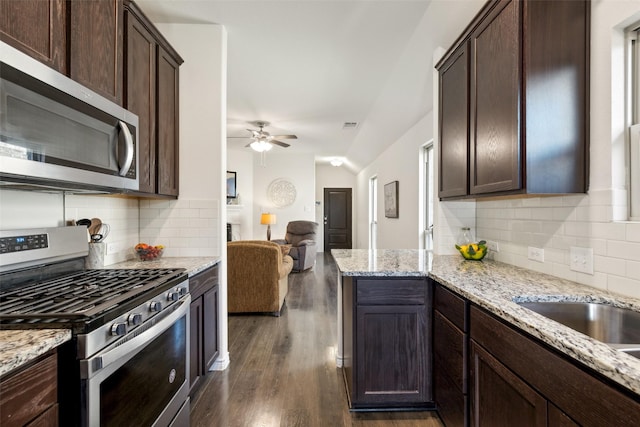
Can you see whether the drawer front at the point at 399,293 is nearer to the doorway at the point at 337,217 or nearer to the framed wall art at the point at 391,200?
the framed wall art at the point at 391,200

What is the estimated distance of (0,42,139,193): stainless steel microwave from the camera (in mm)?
993

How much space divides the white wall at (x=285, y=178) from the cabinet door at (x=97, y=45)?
5940 millimetres

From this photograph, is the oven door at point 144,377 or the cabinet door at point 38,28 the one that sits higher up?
the cabinet door at point 38,28

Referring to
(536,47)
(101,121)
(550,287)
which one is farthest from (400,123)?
(101,121)

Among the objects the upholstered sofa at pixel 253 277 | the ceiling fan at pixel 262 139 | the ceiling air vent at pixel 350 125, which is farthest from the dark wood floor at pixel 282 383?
the ceiling air vent at pixel 350 125

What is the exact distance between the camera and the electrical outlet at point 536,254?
68.2 inches

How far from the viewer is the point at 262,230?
760 cm

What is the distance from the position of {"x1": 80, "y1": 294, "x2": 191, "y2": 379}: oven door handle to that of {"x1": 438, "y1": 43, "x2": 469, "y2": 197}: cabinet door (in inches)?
69.8

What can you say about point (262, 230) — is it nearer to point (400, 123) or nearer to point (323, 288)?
point (323, 288)

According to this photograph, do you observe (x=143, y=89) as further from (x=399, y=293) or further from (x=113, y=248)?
(x=399, y=293)

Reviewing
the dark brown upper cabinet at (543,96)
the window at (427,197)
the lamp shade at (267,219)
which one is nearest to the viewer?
the dark brown upper cabinet at (543,96)

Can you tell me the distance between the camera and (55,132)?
1176mm

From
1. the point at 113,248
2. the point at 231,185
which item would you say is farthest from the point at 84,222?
the point at 231,185

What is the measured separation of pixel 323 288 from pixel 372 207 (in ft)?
10.6
